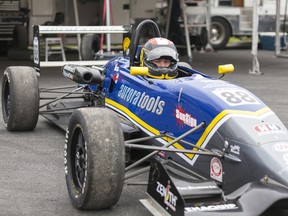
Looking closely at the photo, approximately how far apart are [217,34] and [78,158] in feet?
58.7

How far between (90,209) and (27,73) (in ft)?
10.5

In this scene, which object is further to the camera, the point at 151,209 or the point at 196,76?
the point at 196,76

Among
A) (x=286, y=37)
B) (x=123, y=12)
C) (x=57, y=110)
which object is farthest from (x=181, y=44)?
(x=57, y=110)

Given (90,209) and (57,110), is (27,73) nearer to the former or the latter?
(57,110)

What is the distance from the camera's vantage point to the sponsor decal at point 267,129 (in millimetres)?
4871

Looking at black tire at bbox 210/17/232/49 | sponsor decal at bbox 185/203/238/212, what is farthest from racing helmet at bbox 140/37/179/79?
black tire at bbox 210/17/232/49

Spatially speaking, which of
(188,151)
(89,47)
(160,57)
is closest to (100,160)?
(188,151)

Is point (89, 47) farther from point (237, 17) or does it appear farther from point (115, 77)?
point (237, 17)

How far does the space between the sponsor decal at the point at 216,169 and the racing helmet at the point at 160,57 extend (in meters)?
1.72

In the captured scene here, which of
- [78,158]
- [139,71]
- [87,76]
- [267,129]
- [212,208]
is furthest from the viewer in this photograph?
[87,76]

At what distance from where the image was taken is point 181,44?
1994 centimetres

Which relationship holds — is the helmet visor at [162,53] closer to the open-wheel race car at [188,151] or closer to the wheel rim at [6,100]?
the open-wheel race car at [188,151]

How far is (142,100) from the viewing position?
6184mm

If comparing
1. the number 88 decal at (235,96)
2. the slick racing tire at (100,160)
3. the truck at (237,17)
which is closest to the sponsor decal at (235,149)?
the number 88 decal at (235,96)
